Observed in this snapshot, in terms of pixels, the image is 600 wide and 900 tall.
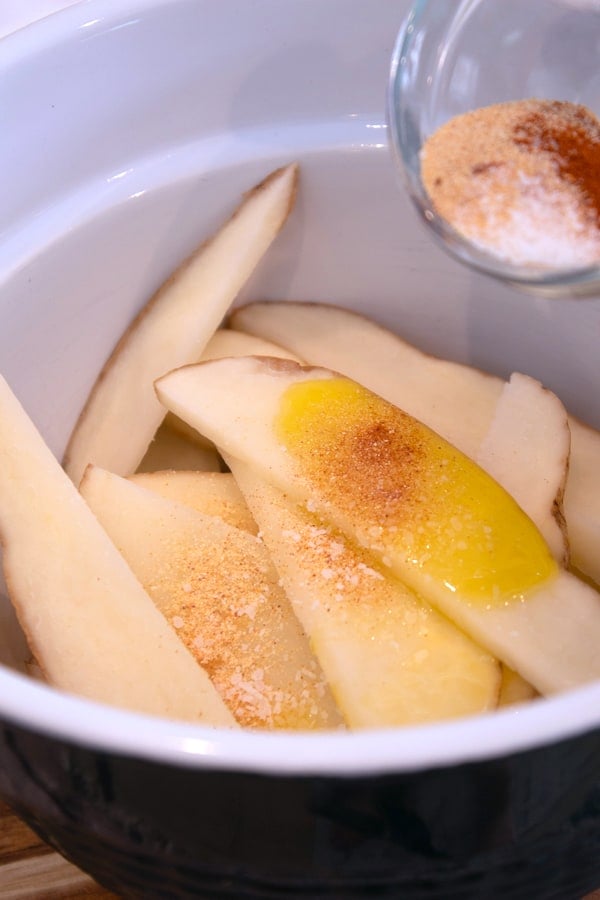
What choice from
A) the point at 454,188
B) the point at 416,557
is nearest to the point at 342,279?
the point at 454,188

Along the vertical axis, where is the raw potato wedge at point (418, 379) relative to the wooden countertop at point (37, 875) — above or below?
above

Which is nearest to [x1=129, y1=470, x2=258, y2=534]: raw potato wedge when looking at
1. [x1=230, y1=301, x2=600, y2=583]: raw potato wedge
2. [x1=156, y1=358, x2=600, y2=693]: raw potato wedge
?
[x1=156, y1=358, x2=600, y2=693]: raw potato wedge

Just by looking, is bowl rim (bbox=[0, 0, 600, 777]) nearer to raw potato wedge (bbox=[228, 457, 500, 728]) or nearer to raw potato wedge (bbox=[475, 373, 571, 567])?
raw potato wedge (bbox=[228, 457, 500, 728])

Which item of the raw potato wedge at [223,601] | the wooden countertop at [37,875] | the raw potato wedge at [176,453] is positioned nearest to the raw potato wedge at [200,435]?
the raw potato wedge at [176,453]

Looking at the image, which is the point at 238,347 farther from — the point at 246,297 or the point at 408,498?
the point at 408,498

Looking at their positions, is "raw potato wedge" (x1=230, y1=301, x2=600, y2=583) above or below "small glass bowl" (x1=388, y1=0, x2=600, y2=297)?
below

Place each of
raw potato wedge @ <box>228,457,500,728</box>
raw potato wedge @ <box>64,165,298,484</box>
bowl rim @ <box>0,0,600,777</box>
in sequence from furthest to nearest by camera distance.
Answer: raw potato wedge @ <box>64,165,298,484</box> < raw potato wedge @ <box>228,457,500,728</box> < bowl rim @ <box>0,0,600,777</box>

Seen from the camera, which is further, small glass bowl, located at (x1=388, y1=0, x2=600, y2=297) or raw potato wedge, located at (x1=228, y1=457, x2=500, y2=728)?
small glass bowl, located at (x1=388, y1=0, x2=600, y2=297)

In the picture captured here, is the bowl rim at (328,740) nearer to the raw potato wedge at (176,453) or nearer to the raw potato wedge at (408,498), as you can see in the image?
the raw potato wedge at (408,498)
